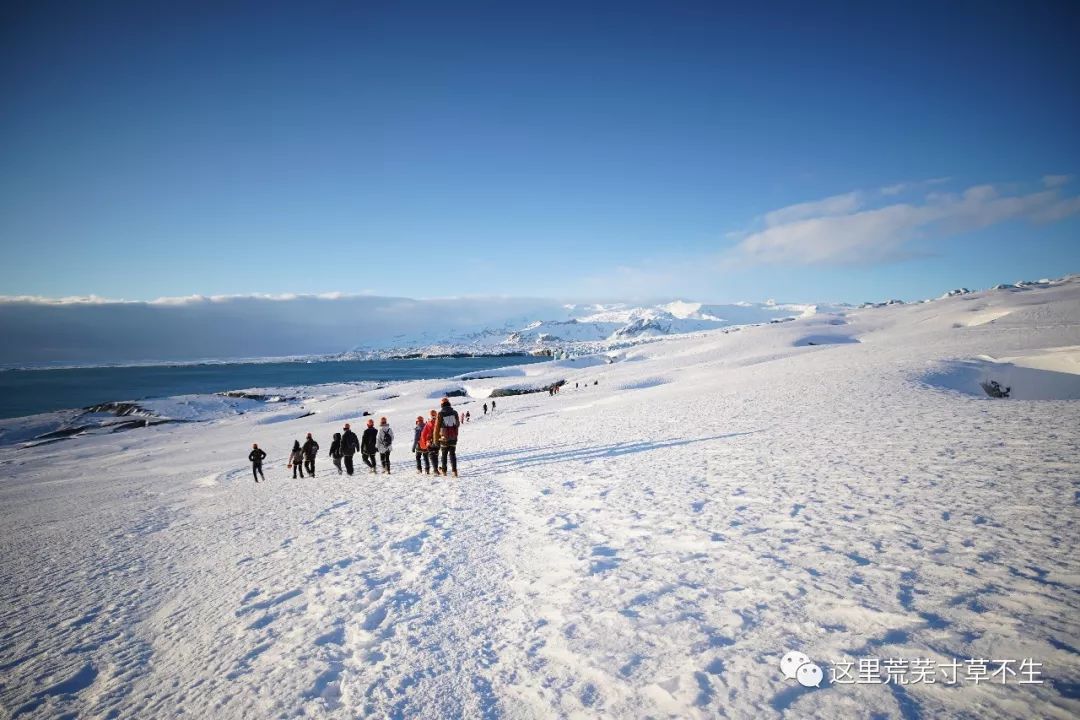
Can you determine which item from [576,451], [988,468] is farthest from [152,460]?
[988,468]

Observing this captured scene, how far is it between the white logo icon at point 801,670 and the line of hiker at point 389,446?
371 inches

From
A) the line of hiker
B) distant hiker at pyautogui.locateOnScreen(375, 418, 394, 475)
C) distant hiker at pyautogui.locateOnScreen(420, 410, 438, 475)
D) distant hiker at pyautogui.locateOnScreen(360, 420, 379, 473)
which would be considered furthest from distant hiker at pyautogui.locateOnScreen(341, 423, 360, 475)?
distant hiker at pyautogui.locateOnScreen(420, 410, 438, 475)

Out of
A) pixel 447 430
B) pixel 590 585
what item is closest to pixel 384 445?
pixel 447 430

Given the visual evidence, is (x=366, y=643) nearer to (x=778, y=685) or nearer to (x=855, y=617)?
(x=778, y=685)

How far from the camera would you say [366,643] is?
4.79 m

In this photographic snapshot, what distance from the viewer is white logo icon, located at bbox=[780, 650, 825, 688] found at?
12.2 ft

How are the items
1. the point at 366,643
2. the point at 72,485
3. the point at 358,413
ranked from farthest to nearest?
the point at 358,413, the point at 72,485, the point at 366,643

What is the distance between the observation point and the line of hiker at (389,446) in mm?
12734

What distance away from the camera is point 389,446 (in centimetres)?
1493

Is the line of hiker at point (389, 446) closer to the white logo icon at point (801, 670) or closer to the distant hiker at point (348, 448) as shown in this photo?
the distant hiker at point (348, 448)

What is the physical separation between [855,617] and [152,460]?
4091 cm

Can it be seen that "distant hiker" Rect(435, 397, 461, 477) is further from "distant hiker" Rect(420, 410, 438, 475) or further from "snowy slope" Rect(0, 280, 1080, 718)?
"snowy slope" Rect(0, 280, 1080, 718)

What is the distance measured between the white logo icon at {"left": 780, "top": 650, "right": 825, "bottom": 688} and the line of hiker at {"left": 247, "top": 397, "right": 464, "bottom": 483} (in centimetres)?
944

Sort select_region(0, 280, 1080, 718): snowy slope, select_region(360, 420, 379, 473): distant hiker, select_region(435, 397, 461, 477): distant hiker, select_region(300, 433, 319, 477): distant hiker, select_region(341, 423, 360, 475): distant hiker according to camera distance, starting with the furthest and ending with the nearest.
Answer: select_region(300, 433, 319, 477): distant hiker < select_region(341, 423, 360, 475): distant hiker < select_region(360, 420, 379, 473): distant hiker < select_region(435, 397, 461, 477): distant hiker < select_region(0, 280, 1080, 718): snowy slope
